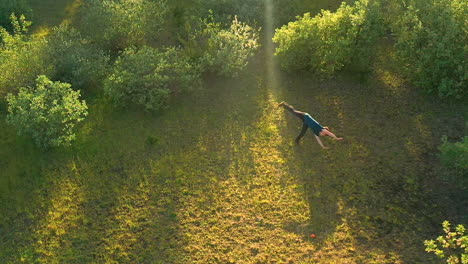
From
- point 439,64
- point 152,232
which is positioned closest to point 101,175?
point 152,232

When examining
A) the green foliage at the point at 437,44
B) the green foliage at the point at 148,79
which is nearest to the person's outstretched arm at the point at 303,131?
the green foliage at the point at 148,79

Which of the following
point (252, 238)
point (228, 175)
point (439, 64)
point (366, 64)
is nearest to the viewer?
point (252, 238)

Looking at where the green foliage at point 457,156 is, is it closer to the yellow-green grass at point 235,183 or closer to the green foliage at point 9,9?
the yellow-green grass at point 235,183

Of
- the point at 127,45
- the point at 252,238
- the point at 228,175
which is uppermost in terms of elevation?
the point at 127,45

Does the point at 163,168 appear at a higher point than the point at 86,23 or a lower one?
lower

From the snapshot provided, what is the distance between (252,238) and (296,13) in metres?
12.9

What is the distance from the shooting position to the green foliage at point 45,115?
15102 mm

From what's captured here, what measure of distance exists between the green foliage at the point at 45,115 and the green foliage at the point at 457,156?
12.2 meters

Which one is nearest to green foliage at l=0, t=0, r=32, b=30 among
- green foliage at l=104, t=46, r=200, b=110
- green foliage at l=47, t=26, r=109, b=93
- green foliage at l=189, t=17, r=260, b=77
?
green foliage at l=47, t=26, r=109, b=93

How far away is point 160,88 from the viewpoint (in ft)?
56.6

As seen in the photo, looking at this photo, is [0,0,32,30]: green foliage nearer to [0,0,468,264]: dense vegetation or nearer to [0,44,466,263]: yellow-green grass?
[0,0,468,264]: dense vegetation

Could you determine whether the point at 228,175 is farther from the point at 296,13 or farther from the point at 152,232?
the point at 296,13

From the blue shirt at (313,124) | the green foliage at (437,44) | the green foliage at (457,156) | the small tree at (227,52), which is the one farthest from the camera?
the small tree at (227,52)

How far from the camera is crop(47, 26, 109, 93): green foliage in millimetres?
18078
